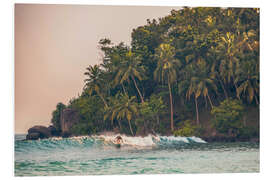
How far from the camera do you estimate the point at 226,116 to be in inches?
312

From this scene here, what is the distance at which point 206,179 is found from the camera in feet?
24.2

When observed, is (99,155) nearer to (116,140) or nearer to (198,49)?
(116,140)

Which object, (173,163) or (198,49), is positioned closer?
(173,163)

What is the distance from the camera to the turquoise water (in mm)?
7391

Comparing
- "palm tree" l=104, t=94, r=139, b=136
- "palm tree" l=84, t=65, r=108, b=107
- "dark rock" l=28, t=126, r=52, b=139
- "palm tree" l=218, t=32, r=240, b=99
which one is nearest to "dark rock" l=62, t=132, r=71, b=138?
"dark rock" l=28, t=126, r=52, b=139

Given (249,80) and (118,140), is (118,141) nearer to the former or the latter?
(118,140)

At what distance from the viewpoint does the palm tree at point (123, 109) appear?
787 cm

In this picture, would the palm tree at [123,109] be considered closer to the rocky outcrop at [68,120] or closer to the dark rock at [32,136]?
the rocky outcrop at [68,120]

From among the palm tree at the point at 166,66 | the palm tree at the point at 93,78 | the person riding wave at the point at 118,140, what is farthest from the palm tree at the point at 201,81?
the palm tree at the point at 93,78

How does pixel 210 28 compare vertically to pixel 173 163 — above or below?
above
